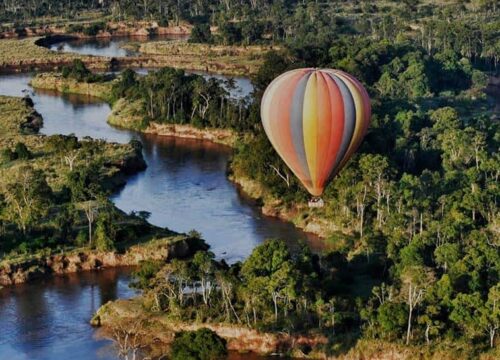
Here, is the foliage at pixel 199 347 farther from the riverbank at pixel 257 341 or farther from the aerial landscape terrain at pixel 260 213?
the riverbank at pixel 257 341

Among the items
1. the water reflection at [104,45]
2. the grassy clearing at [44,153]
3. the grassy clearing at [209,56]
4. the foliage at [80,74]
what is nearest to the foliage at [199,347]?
the grassy clearing at [44,153]

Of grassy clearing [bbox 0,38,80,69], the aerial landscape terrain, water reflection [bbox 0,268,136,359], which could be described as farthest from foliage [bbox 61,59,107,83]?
water reflection [bbox 0,268,136,359]

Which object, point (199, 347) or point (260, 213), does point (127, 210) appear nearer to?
point (260, 213)

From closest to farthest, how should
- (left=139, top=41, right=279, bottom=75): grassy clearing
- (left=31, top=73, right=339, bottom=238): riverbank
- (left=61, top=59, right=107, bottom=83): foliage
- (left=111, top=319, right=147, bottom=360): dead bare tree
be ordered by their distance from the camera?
(left=111, top=319, right=147, bottom=360): dead bare tree → (left=31, top=73, right=339, bottom=238): riverbank → (left=61, top=59, right=107, bottom=83): foliage → (left=139, top=41, right=279, bottom=75): grassy clearing

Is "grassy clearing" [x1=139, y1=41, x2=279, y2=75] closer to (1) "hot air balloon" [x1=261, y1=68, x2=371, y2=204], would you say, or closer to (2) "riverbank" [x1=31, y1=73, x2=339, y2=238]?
(2) "riverbank" [x1=31, y1=73, x2=339, y2=238]

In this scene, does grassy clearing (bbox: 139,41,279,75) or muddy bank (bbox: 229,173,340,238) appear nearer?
muddy bank (bbox: 229,173,340,238)

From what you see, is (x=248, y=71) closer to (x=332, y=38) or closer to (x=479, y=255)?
(x=332, y=38)
